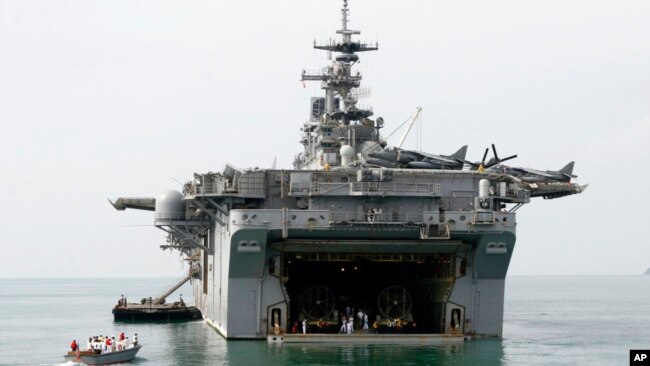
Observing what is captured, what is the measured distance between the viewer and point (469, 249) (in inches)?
1463

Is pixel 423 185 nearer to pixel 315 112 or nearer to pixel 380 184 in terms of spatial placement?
pixel 380 184

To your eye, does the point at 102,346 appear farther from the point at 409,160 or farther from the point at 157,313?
the point at 157,313

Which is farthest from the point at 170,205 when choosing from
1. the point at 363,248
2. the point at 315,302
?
the point at 363,248

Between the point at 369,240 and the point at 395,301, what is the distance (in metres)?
4.64

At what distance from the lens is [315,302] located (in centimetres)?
3944

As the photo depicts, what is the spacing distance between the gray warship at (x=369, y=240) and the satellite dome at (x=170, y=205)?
8.09ft

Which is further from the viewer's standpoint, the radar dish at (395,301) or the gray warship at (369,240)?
the radar dish at (395,301)

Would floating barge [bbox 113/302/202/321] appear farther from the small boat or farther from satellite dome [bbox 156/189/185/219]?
the small boat

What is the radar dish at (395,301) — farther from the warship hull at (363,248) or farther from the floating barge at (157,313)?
the floating barge at (157,313)

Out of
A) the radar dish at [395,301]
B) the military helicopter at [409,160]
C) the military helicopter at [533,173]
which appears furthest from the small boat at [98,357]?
the military helicopter at [533,173]

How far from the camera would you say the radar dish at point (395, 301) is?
1583 inches

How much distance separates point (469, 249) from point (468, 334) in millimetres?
3017

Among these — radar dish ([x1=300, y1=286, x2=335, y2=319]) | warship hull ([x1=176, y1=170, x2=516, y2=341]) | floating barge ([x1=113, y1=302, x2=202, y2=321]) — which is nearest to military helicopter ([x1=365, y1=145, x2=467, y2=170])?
warship hull ([x1=176, y1=170, x2=516, y2=341])

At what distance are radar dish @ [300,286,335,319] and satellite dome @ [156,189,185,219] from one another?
7795 mm
